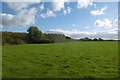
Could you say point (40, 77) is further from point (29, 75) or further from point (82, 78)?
point (82, 78)

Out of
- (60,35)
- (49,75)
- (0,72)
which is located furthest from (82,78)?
(60,35)

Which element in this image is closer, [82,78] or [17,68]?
[82,78]

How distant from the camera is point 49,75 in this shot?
14953 millimetres

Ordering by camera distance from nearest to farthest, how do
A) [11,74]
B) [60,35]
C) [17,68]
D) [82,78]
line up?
[82,78], [11,74], [17,68], [60,35]

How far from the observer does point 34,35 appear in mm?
74188

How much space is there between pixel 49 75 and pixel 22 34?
5932 centimetres

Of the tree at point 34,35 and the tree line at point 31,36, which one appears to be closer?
the tree line at point 31,36

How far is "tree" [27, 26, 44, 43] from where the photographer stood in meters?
71.9

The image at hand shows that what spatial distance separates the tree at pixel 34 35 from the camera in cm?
7188

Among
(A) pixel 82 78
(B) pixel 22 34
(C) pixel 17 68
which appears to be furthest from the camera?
(B) pixel 22 34

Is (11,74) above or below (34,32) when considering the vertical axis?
below

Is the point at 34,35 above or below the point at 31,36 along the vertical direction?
above

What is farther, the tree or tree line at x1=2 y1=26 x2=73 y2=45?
the tree

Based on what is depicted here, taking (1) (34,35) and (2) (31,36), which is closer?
(2) (31,36)
